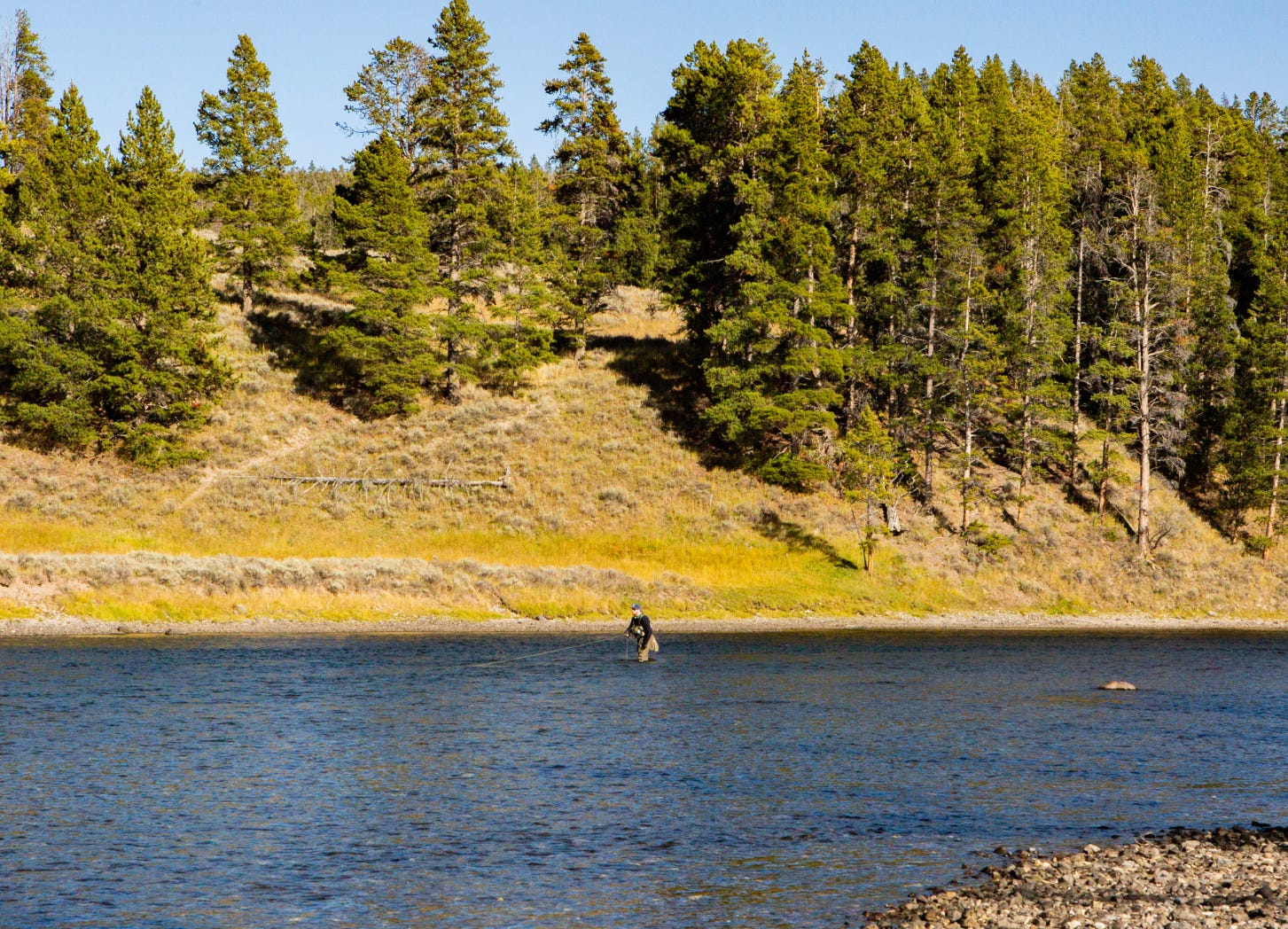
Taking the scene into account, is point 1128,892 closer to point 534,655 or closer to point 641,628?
point 641,628

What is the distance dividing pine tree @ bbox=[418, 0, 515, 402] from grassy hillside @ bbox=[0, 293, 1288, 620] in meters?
6.56

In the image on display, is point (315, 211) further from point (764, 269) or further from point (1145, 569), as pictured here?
point (1145, 569)

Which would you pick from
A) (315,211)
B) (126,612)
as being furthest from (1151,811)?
(315,211)

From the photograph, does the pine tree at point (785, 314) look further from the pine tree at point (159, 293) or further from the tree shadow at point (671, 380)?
the pine tree at point (159, 293)

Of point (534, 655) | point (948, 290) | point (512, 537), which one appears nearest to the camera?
point (534, 655)

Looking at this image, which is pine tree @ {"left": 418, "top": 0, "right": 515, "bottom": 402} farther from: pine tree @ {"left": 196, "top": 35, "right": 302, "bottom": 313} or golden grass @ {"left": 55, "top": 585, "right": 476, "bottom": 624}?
golden grass @ {"left": 55, "top": 585, "right": 476, "bottom": 624}

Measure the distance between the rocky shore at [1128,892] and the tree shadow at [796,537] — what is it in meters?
39.0

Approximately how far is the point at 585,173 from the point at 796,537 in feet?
103

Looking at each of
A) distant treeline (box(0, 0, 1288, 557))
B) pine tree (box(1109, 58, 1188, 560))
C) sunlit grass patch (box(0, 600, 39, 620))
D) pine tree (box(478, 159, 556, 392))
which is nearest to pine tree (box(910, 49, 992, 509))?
distant treeline (box(0, 0, 1288, 557))

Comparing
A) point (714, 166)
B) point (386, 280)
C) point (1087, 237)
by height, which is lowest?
point (386, 280)

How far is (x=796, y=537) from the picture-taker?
5700 centimetres

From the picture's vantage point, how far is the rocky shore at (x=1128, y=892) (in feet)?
41.2

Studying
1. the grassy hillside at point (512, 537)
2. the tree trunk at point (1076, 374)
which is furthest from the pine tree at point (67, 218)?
the tree trunk at point (1076, 374)

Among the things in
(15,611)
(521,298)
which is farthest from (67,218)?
(15,611)
